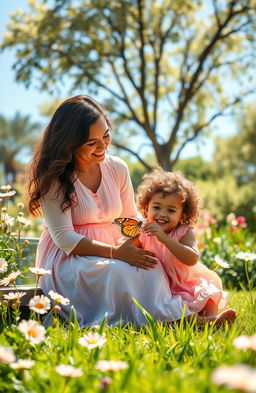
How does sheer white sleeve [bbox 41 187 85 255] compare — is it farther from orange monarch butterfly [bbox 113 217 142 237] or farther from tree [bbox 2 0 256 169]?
tree [bbox 2 0 256 169]

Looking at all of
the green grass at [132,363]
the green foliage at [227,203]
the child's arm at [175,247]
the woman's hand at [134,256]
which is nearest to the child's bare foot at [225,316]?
the child's arm at [175,247]

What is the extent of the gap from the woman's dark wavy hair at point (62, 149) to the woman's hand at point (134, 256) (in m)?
0.45

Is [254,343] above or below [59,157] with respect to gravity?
below

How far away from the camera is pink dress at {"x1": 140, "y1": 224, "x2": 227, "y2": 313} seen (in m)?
3.07

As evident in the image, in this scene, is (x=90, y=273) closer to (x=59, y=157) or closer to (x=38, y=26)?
(x=59, y=157)

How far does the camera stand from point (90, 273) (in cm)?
305

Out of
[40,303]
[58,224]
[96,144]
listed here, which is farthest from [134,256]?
[40,303]

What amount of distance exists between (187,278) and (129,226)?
0.51 meters

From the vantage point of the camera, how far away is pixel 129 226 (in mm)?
3086

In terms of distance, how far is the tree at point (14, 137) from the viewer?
27.9 m

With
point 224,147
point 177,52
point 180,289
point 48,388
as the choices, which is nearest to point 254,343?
point 48,388

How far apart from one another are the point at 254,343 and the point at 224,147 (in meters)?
31.9

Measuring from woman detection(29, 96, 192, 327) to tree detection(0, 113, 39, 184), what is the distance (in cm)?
2509

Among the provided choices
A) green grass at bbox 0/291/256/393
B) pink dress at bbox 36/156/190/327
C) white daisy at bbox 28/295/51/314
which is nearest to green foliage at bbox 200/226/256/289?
pink dress at bbox 36/156/190/327
